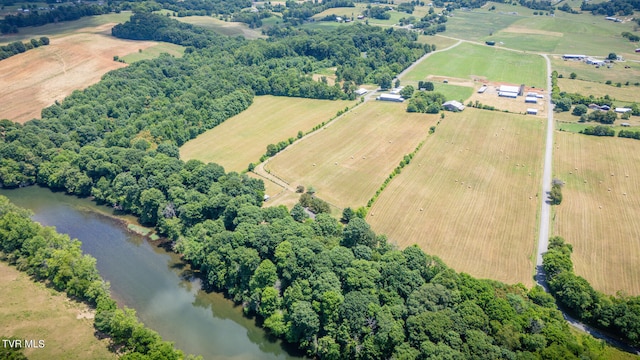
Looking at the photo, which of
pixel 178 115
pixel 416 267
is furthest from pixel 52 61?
pixel 416 267

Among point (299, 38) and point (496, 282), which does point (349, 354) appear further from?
point (299, 38)

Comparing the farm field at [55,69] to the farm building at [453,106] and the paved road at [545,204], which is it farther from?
the paved road at [545,204]

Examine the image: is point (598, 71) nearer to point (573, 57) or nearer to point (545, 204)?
point (573, 57)

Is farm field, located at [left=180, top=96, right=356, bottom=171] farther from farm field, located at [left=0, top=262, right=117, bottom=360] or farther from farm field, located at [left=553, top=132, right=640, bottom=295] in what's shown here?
farm field, located at [left=553, top=132, right=640, bottom=295]

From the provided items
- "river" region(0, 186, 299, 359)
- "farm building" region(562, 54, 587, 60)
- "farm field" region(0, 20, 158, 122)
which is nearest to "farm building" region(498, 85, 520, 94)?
"farm building" region(562, 54, 587, 60)

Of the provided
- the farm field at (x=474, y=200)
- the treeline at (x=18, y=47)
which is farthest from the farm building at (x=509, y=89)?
the treeline at (x=18, y=47)
